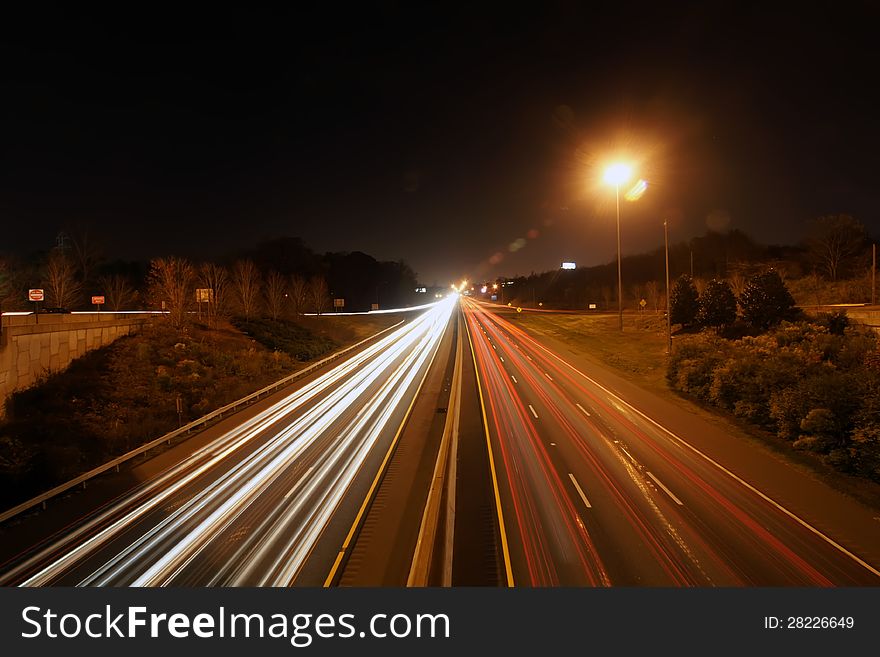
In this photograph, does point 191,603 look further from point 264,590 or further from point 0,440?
point 0,440

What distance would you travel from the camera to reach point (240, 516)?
10.7 m

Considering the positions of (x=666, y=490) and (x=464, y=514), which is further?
(x=666, y=490)

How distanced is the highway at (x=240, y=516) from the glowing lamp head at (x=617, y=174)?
95.8 feet

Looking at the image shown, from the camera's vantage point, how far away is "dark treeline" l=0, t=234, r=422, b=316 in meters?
40.8

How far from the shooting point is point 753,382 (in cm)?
1859

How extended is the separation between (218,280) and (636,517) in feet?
156

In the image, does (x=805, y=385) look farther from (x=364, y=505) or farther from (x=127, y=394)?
(x=127, y=394)

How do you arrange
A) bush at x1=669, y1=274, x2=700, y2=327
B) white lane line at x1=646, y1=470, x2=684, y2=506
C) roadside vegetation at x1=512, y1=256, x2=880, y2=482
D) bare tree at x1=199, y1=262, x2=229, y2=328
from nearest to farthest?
white lane line at x1=646, y1=470, x2=684, y2=506 < roadside vegetation at x1=512, y1=256, x2=880, y2=482 < bare tree at x1=199, y1=262, x2=229, y2=328 < bush at x1=669, y1=274, x2=700, y2=327

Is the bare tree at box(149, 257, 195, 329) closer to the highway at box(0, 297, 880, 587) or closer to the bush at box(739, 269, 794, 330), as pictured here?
the highway at box(0, 297, 880, 587)

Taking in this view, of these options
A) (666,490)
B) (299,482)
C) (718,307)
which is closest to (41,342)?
(299,482)

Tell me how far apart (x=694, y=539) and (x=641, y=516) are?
1210 mm

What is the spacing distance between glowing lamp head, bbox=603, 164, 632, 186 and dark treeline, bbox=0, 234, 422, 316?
120ft

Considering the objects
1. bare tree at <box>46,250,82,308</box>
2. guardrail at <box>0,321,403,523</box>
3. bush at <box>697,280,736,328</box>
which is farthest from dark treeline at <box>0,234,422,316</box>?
bush at <box>697,280,736,328</box>

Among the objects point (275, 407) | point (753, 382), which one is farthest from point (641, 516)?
point (275, 407)
